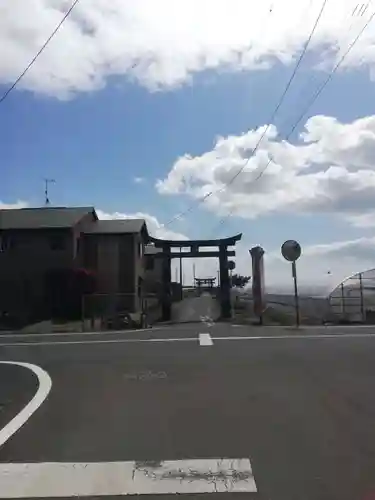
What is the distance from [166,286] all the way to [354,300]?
1558cm

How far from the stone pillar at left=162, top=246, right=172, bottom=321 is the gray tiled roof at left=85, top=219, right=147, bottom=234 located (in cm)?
261

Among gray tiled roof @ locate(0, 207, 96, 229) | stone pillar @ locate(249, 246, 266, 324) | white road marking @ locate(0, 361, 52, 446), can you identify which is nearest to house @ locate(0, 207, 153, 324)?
gray tiled roof @ locate(0, 207, 96, 229)

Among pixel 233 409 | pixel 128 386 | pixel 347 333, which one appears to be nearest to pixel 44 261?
pixel 347 333

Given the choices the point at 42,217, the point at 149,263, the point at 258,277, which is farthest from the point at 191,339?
the point at 149,263

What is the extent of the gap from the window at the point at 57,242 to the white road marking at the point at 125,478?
36532mm

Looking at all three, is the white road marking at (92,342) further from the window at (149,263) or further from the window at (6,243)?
the window at (149,263)

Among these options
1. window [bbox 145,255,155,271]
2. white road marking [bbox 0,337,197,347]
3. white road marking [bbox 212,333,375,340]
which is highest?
window [bbox 145,255,155,271]

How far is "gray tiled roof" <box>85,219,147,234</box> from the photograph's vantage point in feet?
150

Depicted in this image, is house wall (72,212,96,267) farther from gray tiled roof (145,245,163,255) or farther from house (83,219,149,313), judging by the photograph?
gray tiled roof (145,245,163,255)

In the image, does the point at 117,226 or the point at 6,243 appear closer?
the point at 6,243

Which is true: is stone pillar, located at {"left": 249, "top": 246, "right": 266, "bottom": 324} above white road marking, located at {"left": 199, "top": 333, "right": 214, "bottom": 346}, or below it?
above

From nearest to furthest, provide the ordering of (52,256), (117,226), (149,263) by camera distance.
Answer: (52,256), (117,226), (149,263)

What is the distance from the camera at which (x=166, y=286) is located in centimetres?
4556

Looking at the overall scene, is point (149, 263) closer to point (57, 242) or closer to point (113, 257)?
point (113, 257)
